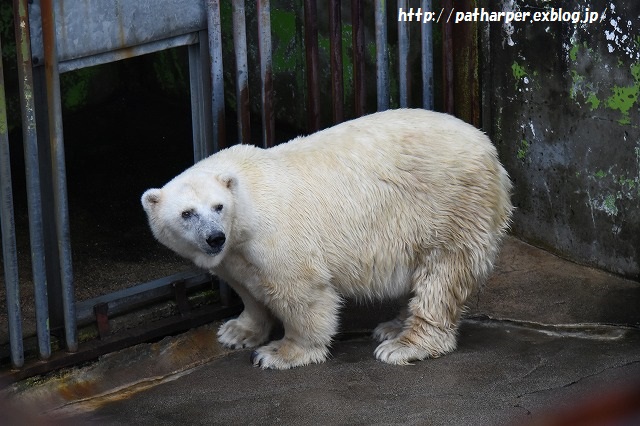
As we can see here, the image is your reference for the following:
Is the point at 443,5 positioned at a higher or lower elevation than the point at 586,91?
higher

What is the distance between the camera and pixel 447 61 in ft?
15.6

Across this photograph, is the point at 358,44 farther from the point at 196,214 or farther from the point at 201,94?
the point at 196,214

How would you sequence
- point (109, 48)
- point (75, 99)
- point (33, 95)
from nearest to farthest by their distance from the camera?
1. point (33, 95)
2. point (109, 48)
3. point (75, 99)

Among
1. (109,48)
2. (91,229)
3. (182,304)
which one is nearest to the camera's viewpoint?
(109,48)

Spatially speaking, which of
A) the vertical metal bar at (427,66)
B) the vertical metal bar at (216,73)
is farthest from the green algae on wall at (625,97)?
the vertical metal bar at (216,73)

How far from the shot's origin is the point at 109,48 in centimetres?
372

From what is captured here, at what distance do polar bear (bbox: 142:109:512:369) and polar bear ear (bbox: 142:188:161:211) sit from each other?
14 centimetres

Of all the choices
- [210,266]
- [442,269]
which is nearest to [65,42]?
[210,266]

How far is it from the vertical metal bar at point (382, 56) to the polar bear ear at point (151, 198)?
151 cm

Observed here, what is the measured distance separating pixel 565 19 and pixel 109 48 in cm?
224

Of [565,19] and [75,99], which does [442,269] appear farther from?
[75,99]

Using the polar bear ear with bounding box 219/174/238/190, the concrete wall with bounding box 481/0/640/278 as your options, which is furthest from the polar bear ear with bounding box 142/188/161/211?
the concrete wall with bounding box 481/0/640/278

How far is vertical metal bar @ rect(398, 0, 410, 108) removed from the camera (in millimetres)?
4523

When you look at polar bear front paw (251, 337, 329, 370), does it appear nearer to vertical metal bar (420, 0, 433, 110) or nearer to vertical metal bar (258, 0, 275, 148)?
vertical metal bar (258, 0, 275, 148)
